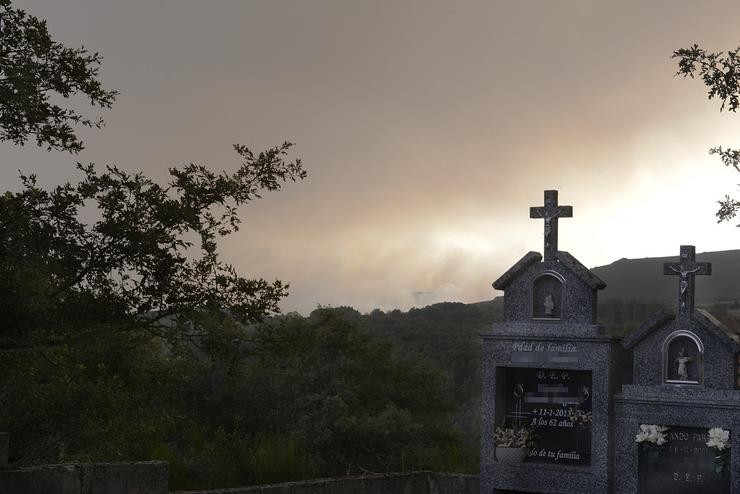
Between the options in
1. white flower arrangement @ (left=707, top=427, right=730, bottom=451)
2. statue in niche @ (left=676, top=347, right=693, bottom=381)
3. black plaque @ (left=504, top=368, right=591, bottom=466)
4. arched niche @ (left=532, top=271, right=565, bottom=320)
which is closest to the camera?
white flower arrangement @ (left=707, top=427, right=730, bottom=451)

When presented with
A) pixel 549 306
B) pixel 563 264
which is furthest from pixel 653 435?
pixel 563 264

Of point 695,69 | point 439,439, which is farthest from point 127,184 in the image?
point 439,439

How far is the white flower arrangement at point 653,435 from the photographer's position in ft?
44.8

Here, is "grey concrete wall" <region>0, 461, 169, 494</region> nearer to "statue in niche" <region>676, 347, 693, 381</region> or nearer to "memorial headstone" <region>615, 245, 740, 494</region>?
"memorial headstone" <region>615, 245, 740, 494</region>

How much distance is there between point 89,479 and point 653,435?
8.16 meters

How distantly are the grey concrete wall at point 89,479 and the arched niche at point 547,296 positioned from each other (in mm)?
6994

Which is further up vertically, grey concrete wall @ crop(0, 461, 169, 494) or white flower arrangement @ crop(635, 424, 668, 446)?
white flower arrangement @ crop(635, 424, 668, 446)

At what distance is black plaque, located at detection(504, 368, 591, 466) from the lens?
1438 centimetres

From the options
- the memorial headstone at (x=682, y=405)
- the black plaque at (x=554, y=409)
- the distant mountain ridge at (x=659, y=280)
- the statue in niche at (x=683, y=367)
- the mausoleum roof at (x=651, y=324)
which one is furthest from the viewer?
the distant mountain ridge at (x=659, y=280)

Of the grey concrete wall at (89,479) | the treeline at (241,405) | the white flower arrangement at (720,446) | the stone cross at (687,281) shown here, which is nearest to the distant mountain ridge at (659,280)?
the treeline at (241,405)

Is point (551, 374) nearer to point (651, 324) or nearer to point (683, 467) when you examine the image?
point (651, 324)

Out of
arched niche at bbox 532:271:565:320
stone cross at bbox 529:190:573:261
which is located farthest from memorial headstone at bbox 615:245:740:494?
stone cross at bbox 529:190:573:261

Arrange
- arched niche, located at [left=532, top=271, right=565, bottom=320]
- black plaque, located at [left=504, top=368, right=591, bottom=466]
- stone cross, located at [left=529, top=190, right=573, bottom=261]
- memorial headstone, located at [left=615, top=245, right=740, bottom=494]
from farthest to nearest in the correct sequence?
stone cross, located at [left=529, top=190, right=573, bottom=261] < arched niche, located at [left=532, top=271, right=565, bottom=320] < black plaque, located at [left=504, top=368, right=591, bottom=466] < memorial headstone, located at [left=615, top=245, right=740, bottom=494]

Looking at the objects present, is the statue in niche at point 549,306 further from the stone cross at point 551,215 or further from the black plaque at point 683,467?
the black plaque at point 683,467
